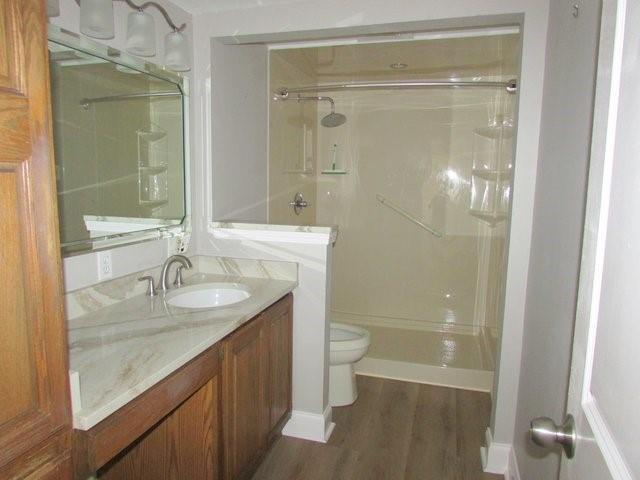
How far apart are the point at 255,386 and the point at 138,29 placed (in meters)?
1.58

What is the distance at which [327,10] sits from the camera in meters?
2.13

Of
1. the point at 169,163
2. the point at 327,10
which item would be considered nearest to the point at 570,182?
the point at 327,10

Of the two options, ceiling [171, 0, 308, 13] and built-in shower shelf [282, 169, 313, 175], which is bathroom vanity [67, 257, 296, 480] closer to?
built-in shower shelf [282, 169, 313, 175]

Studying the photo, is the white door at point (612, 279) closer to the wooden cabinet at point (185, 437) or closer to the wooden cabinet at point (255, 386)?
the wooden cabinet at point (185, 437)

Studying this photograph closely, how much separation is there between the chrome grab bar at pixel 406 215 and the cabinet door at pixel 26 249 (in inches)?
130

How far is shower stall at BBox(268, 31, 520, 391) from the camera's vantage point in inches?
129

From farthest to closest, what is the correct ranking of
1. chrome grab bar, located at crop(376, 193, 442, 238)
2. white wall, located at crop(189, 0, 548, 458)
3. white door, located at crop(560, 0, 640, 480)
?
chrome grab bar, located at crop(376, 193, 442, 238) → white wall, located at crop(189, 0, 548, 458) → white door, located at crop(560, 0, 640, 480)

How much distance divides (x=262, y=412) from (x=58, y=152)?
135cm

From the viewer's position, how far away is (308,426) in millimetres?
2416

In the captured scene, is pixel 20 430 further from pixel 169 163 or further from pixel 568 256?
pixel 169 163

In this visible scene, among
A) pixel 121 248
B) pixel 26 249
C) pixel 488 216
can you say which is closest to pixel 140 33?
pixel 121 248

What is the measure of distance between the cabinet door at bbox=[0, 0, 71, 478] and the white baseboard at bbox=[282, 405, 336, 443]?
66.8 inches

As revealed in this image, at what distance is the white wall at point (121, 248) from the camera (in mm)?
1636

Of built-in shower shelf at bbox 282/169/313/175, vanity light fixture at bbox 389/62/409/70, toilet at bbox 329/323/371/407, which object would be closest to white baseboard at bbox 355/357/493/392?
toilet at bbox 329/323/371/407
